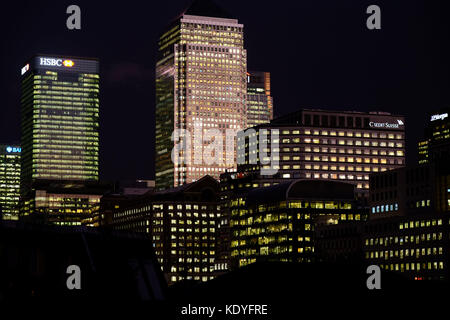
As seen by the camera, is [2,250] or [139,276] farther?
[139,276]

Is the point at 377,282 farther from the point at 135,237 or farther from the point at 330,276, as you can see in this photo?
the point at 135,237

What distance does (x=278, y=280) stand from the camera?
7500 centimetres

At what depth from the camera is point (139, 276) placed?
244 feet
